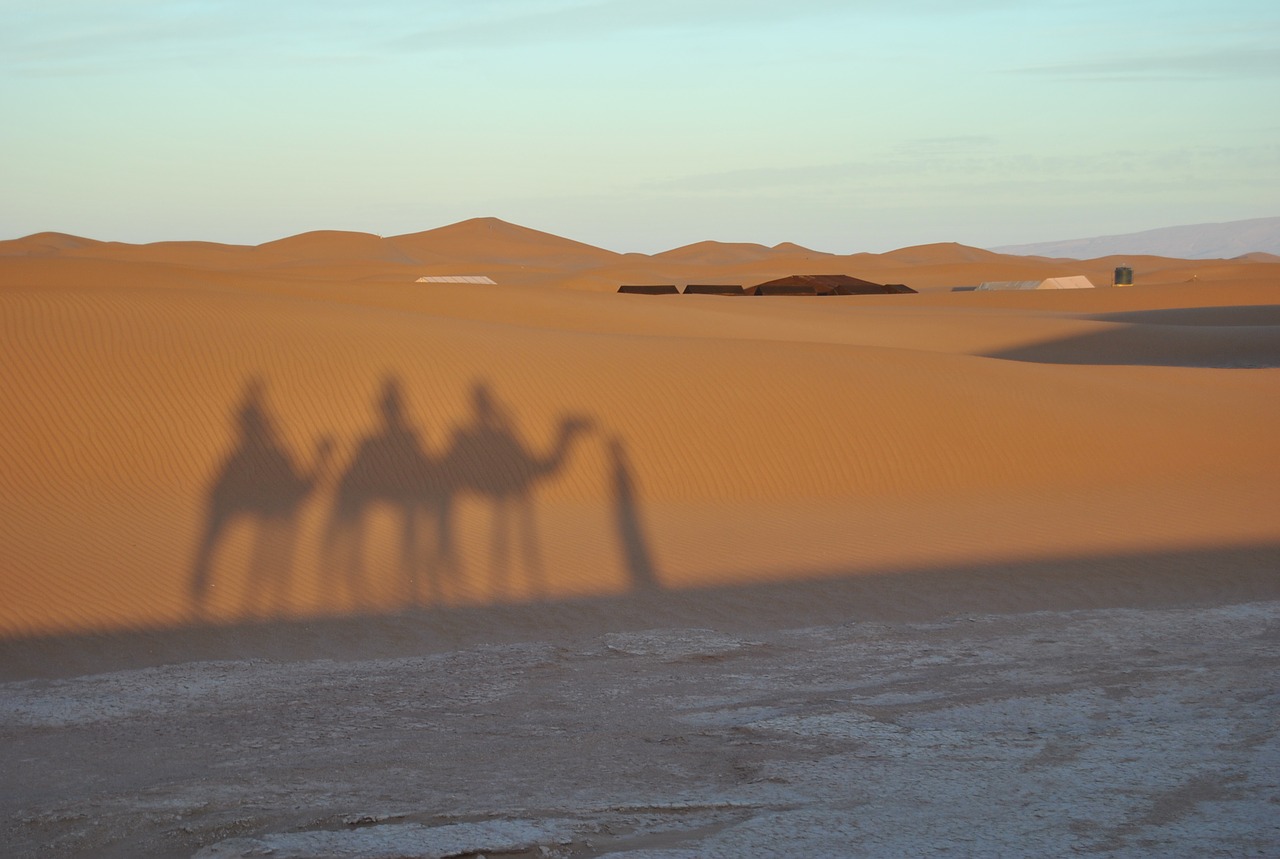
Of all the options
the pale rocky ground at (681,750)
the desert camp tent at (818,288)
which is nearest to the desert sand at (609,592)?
the pale rocky ground at (681,750)

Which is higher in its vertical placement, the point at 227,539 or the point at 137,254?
the point at 137,254

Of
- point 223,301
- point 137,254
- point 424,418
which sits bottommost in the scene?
point 424,418

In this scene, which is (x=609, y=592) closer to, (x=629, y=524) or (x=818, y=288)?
(x=629, y=524)

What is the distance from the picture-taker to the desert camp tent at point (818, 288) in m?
43.7

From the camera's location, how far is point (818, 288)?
1807 inches

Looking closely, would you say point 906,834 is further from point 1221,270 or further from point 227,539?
point 1221,270

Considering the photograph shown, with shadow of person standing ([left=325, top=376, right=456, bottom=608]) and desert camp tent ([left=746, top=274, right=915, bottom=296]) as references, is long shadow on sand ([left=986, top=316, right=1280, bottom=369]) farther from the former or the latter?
desert camp tent ([left=746, top=274, right=915, bottom=296])

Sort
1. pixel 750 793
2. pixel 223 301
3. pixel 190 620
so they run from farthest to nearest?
pixel 223 301, pixel 190 620, pixel 750 793

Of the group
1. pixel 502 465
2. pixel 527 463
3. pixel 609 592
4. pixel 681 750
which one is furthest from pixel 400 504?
pixel 681 750

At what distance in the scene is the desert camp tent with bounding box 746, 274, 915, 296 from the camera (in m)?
43.7

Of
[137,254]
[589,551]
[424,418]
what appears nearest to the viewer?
[589,551]

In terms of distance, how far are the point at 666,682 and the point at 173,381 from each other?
26.7 feet

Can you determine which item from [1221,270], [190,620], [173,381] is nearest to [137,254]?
[1221,270]

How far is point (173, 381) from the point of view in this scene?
1230 centimetres
